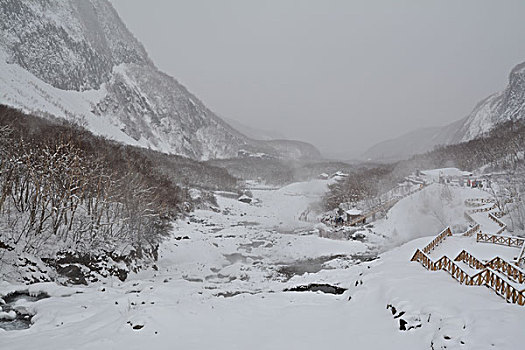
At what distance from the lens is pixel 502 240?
947 inches

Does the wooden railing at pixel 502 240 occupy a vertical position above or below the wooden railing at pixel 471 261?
below

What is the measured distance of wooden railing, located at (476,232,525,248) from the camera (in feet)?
76.1

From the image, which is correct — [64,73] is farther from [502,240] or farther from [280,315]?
[502,240]

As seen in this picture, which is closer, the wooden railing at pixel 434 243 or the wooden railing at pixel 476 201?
the wooden railing at pixel 434 243

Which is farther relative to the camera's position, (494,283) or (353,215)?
(353,215)

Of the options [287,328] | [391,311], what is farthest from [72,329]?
[391,311]

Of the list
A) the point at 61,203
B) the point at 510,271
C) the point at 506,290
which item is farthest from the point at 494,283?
the point at 61,203

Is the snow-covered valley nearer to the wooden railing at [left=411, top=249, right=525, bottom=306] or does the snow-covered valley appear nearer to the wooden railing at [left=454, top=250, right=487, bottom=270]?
the wooden railing at [left=411, top=249, right=525, bottom=306]

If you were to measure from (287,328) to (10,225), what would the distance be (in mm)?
18139

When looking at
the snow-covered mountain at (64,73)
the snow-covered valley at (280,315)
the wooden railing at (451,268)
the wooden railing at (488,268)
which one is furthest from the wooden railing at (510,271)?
the snow-covered mountain at (64,73)

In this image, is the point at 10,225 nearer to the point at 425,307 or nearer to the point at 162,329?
the point at 162,329

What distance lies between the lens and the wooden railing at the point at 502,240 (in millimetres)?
23188

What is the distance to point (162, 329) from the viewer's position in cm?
995

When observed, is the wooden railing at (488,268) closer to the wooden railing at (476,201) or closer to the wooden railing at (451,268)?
the wooden railing at (451,268)
